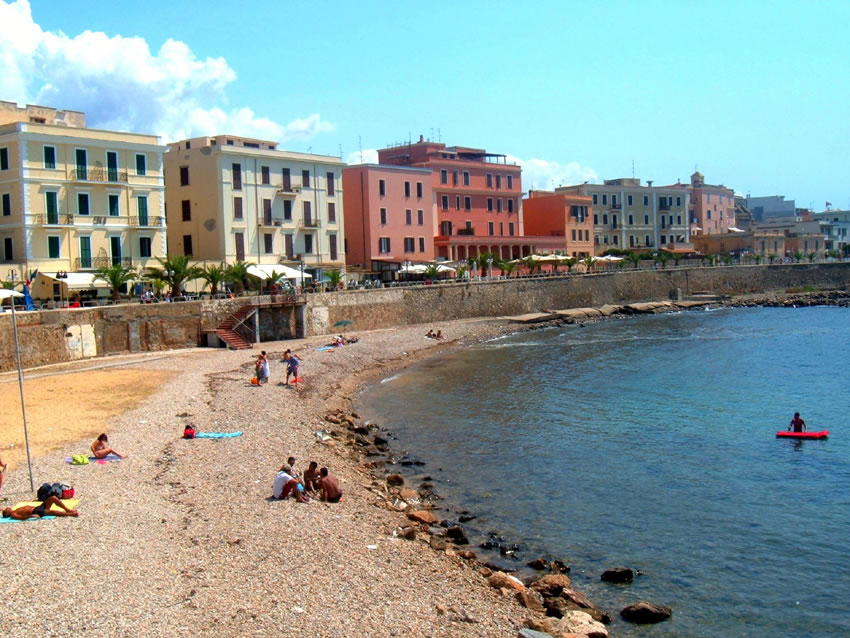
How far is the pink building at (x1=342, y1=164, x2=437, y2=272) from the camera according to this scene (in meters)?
63.4

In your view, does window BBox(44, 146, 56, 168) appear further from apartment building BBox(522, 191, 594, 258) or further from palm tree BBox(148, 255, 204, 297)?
apartment building BBox(522, 191, 594, 258)

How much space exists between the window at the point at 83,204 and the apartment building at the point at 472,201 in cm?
3158

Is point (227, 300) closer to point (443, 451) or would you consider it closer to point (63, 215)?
point (63, 215)

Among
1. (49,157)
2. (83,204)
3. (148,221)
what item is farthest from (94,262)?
(49,157)

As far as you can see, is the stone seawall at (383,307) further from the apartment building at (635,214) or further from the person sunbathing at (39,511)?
the person sunbathing at (39,511)

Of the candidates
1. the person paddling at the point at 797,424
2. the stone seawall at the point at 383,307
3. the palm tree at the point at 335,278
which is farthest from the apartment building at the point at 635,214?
the person paddling at the point at 797,424

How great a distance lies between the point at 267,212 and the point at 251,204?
50.7 inches

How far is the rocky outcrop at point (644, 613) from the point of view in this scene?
13.8 meters

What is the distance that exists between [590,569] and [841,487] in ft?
29.5

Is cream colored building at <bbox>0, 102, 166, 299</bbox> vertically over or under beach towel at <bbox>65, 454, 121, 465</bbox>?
over

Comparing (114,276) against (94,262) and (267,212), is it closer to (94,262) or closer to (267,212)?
(94,262)

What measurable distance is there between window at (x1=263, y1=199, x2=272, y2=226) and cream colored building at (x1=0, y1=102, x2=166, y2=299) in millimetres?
7765

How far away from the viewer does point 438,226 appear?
235 ft

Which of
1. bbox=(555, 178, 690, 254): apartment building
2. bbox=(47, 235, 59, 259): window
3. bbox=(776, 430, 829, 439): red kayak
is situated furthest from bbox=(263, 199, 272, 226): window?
bbox=(555, 178, 690, 254): apartment building
